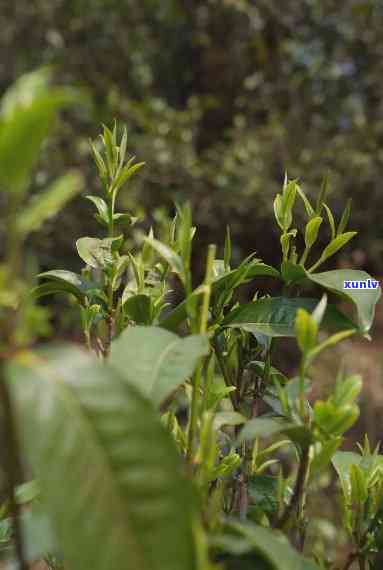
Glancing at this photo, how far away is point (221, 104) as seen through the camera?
3.85 metres

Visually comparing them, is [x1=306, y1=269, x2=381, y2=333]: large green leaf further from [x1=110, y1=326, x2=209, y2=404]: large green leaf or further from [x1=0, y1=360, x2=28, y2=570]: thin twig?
[x1=0, y1=360, x2=28, y2=570]: thin twig

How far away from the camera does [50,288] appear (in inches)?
25.0

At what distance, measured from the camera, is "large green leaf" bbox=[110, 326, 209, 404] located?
0.42 m

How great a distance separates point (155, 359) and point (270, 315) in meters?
0.16

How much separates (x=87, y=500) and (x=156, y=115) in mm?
3265

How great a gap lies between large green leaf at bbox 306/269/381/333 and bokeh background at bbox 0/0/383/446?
2551 millimetres

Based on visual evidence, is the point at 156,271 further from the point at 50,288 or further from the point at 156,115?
the point at 156,115

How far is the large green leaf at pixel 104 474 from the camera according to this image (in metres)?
0.32

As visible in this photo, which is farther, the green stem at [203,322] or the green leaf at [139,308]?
the green leaf at [139,308]

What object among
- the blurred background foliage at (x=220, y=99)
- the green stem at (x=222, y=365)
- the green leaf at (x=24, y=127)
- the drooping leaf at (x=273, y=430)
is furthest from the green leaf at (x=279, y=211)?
the blurred background foliage at (x=220, y=99)

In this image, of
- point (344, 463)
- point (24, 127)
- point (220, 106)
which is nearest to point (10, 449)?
point (24, 127)

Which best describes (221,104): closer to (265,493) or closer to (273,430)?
(265,493)

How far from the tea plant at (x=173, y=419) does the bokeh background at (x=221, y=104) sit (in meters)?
2.49

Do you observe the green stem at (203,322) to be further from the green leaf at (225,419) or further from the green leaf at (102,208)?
the green leaf at (102,208)
